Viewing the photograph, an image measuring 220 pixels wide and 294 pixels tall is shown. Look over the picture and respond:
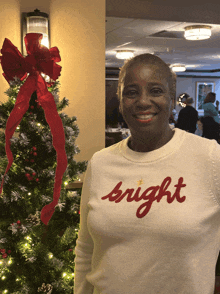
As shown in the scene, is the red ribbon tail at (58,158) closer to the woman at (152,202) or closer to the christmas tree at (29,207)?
the christmas tree at (29,207)

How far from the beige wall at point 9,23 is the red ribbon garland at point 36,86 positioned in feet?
3.62

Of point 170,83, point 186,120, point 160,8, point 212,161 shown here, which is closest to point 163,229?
point 212,161

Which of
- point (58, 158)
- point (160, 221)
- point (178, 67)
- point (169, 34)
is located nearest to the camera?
point (160, 221)

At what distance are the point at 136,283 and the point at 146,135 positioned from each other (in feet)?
1.32

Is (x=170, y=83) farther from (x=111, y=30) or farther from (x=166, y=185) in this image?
(x=111, y=30)

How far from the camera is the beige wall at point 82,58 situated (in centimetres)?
295

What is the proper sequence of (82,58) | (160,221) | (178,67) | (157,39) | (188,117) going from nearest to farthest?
(160,221) < (82,58) < (188,117) < (157,39) < (178,67)

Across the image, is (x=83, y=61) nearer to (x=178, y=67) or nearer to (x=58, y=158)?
(x=58, y=158)

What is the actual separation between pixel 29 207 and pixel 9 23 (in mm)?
1623

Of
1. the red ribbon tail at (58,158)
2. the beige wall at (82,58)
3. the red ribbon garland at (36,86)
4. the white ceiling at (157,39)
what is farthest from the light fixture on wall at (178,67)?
the red ribbon tail at (58,158)

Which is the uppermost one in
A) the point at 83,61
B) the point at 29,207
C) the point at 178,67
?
the point at 178,67

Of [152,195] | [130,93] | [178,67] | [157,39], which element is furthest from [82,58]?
[178,67]

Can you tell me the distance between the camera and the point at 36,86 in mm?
1759

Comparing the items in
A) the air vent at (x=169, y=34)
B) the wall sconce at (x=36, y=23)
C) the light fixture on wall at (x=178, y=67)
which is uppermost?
the air vent at (x=169, y=34)
